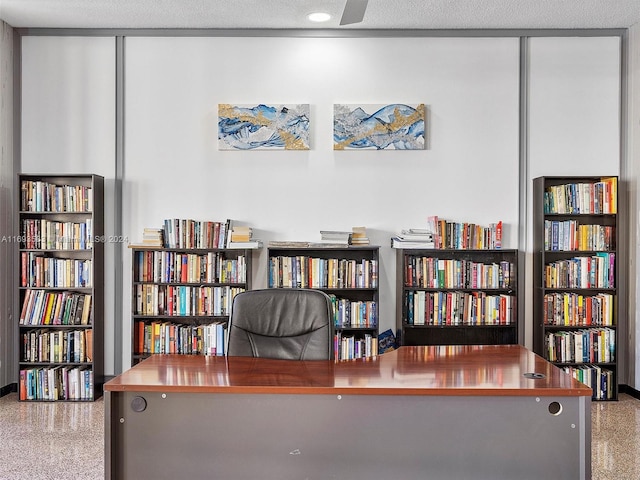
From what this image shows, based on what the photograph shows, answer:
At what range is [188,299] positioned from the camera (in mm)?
5141

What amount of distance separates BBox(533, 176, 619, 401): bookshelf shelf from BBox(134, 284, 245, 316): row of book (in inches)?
99.7

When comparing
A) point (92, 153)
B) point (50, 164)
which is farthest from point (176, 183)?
point (50, 164)

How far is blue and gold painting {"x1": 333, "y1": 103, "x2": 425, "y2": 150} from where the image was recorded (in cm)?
536

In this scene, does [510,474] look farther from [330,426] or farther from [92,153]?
[92,153]

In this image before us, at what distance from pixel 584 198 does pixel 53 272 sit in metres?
4.40

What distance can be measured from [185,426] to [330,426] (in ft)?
1.91

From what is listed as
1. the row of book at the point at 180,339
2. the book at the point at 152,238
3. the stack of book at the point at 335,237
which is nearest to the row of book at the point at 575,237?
the stack of book at the point at 335,237

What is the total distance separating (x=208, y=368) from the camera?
2.89 metres

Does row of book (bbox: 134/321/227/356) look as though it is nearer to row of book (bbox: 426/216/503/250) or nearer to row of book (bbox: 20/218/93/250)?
row of book (bbox: 20/218/93/250)

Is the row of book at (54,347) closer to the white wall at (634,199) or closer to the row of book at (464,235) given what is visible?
the row of book at (464,235)

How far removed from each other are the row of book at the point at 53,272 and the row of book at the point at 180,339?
605 millimetres

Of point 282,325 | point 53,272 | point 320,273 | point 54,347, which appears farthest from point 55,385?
point 282,325

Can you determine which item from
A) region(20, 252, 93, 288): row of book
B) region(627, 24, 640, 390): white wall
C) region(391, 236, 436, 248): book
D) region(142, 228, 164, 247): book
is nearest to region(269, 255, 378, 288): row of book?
region(391, 236, 436, 248): book

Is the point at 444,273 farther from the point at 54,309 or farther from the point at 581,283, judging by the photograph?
the point at 54,309
